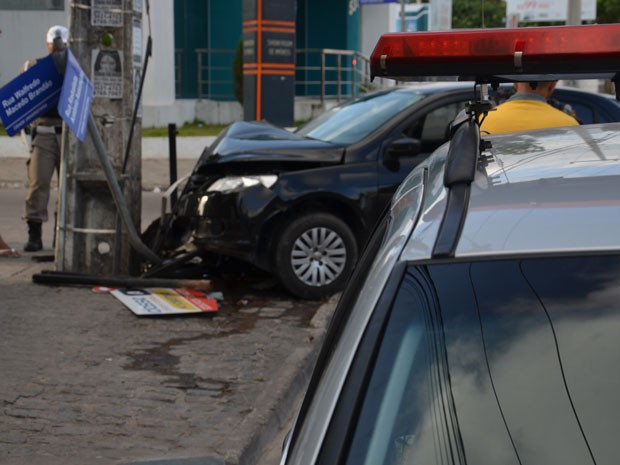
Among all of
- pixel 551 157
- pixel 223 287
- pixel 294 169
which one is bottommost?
pixel 223 287

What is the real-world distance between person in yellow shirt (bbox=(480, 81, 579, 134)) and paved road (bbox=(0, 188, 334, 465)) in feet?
6.16

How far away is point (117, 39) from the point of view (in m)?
8.97

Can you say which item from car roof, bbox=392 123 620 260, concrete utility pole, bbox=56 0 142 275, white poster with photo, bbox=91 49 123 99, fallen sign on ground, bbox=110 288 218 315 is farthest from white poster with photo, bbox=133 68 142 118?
car roof, bbox=392 123 620 260

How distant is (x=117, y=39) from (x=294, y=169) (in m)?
1.72

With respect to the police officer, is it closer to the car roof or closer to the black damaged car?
the black damaged car

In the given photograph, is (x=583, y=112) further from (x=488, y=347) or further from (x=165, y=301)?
(x=488, y=347)

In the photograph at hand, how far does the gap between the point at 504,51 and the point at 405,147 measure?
612cm

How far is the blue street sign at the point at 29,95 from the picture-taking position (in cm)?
798

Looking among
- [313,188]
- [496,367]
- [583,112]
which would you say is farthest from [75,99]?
[496,367]

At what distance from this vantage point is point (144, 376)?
661 cm

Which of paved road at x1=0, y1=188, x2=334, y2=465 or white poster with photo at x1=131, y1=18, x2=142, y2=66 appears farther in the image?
white poster with photo at x1=131, y1=18, x2=142, y2=66

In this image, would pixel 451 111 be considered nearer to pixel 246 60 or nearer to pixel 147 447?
pixel 147 447

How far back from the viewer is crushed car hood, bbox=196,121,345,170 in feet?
29.2

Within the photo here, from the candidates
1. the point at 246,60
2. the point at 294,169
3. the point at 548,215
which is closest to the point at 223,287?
the point at 294,169
